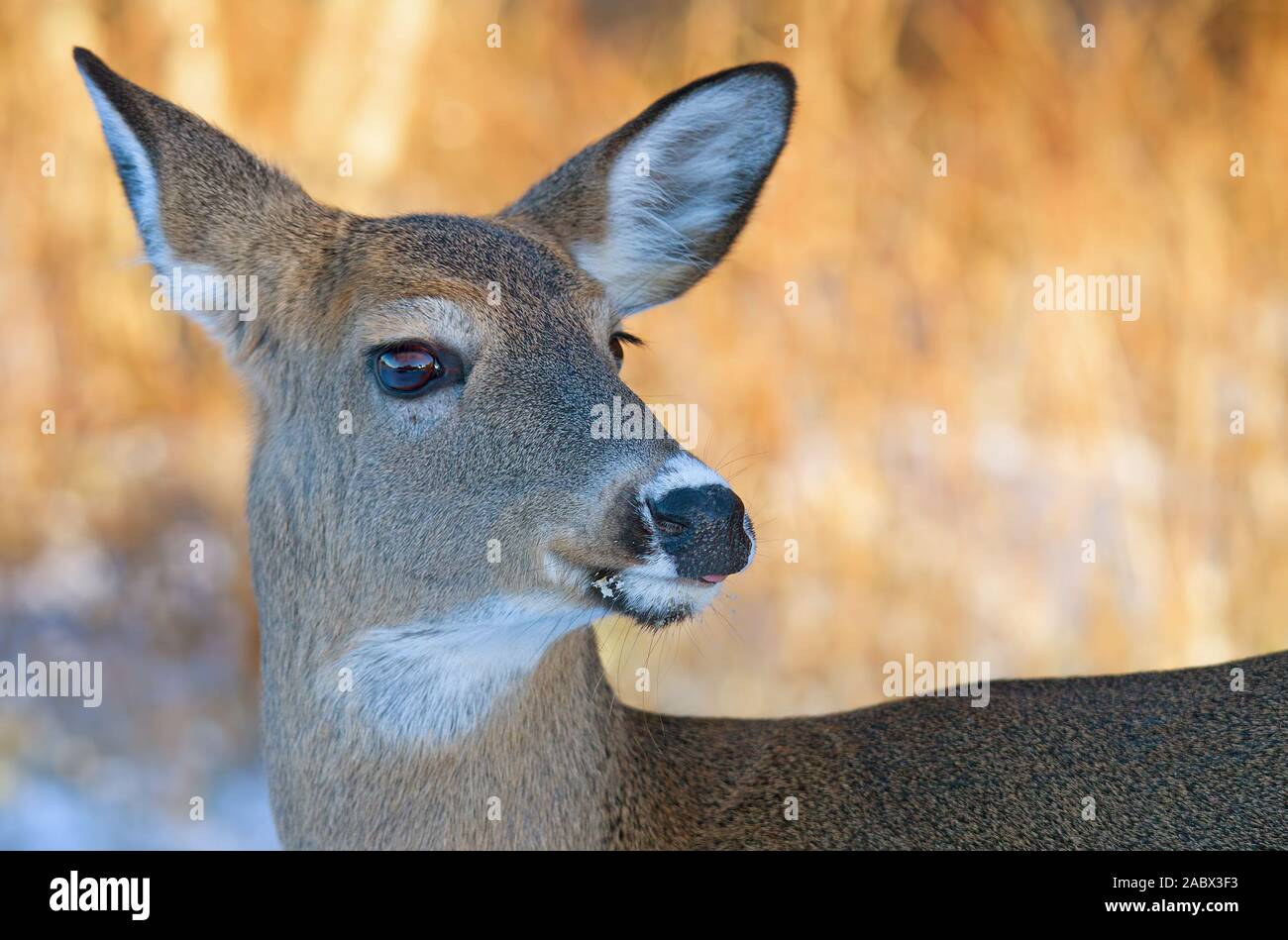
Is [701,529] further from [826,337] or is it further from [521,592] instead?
[826,337]

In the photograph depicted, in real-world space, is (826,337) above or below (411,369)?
above

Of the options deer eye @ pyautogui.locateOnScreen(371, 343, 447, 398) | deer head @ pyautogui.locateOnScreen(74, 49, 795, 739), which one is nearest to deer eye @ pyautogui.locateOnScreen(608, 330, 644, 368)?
deer head @ pyautogui.locateOnScreen(74, 49, 795, 739)

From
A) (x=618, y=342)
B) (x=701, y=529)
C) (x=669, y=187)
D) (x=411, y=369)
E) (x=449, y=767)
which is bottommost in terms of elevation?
(x=449, y=767)

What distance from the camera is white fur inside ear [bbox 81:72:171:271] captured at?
3775 millimetres

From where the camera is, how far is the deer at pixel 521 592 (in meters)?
3.51

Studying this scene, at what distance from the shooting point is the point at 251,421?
13.6 feet

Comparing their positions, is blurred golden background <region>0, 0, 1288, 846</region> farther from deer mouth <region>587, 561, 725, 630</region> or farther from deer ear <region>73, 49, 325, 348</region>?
Answer: deer mouth <region>587, 561, 725, 630</region>

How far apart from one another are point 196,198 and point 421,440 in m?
0.92

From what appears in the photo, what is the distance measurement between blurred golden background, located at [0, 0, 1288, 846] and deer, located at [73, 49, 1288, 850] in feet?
12.4

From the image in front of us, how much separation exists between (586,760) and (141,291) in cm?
592

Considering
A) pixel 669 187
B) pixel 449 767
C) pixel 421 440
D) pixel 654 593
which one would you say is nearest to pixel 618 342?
pixel 669 187

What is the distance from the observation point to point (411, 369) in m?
3.68

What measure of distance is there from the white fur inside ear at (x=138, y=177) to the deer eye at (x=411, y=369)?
2.36ft
